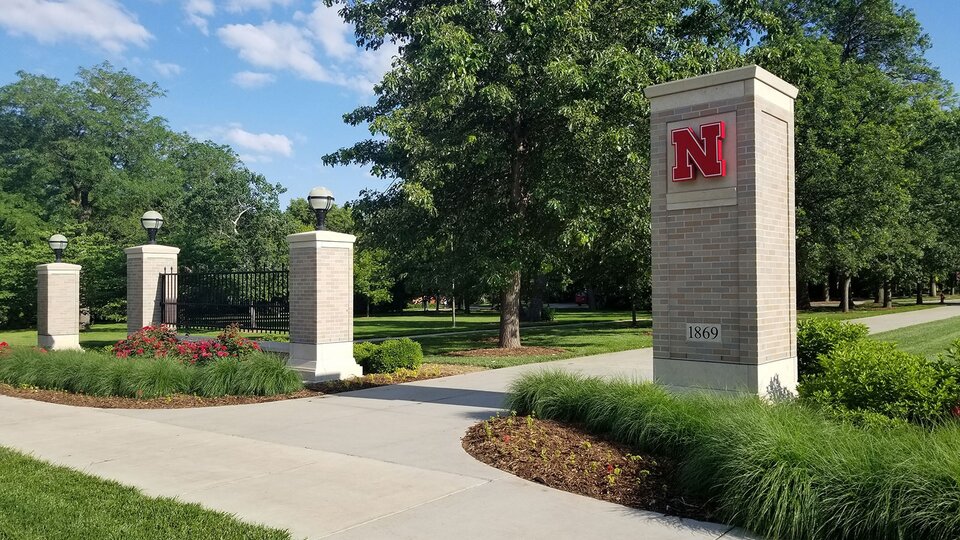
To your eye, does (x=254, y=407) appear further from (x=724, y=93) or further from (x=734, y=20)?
(x=734, y=20)

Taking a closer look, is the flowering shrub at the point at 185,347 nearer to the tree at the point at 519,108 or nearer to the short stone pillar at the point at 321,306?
the short stone pillar at the point at 321,306

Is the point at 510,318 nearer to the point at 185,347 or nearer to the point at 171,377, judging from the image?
the point at 185,347

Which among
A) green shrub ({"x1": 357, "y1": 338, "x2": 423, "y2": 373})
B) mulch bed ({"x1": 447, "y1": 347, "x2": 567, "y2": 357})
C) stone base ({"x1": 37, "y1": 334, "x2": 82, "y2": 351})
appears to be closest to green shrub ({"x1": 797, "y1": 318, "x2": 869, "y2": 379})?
green shrub ({"x1": 357, "y1": 338, "x2": 423, "y2": 373})

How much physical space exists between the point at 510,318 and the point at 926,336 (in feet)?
37.8

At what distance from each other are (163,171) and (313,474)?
44.4 m

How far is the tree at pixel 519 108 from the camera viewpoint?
14.3 m

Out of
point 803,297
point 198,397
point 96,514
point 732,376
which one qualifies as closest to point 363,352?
point 198,397

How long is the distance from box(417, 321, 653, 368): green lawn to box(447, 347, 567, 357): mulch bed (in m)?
0.34

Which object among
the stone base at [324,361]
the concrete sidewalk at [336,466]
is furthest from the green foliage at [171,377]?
the concrete sidewalk at [336,466]

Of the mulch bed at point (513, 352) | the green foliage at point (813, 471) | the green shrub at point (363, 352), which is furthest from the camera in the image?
the mulch bed at point (513, 352)

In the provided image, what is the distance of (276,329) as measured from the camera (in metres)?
13.4

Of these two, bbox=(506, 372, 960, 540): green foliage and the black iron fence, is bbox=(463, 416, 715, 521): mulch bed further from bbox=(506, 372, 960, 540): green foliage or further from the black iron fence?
the black iron fence

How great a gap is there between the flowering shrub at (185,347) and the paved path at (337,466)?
8.42 feet

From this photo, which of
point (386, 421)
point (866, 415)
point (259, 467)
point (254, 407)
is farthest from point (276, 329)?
point (866, 415)
